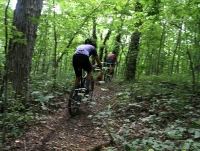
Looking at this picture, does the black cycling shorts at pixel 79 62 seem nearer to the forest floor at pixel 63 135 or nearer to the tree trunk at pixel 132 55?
the forest floor at pixel 63 135

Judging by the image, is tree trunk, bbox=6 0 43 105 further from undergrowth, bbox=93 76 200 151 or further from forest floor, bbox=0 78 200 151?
undergrowth, bbox=93 76 200 151

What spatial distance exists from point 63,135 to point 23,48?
226 centimetres

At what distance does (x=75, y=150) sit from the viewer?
3348mm

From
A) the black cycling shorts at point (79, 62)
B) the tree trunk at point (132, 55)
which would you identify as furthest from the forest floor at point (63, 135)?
the tree trunk at point (132, 55)

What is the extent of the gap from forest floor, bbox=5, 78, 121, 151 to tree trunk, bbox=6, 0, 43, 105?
3.05ft

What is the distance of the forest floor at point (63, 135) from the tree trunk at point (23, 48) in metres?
0.93

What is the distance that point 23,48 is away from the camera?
183 inches

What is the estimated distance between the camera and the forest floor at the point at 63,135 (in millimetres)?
3324

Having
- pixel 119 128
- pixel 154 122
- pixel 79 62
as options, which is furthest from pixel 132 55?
pixel 119 128

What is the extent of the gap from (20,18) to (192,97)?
498cm

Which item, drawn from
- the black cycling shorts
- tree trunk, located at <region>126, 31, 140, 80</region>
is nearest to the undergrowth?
the black cycling shorts

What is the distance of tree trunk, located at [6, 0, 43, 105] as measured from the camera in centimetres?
451

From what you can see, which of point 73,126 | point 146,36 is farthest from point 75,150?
point 146,36

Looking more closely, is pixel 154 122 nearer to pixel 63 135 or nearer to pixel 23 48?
pixel 63 135
